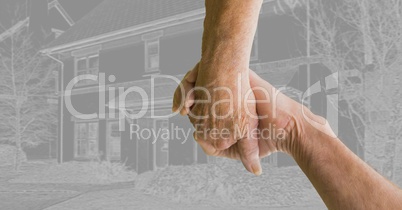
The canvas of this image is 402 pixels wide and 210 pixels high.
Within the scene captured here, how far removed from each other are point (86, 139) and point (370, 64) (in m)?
8.79

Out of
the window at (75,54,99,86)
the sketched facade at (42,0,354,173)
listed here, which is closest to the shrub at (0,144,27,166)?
the sketched facade at (42,0,354,173)

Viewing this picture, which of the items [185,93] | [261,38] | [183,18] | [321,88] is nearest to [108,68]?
[183,18]

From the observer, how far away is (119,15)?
14.3m

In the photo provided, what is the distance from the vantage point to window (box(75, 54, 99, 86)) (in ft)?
43.8

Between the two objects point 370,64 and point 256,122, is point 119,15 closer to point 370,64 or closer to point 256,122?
point 370,64

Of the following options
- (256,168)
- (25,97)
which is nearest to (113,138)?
(25,97)

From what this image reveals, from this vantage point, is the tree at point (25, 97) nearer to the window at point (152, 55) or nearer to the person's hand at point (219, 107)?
the window at point (152, 55)

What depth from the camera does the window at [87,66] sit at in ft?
43.8

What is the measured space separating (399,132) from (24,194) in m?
12.1

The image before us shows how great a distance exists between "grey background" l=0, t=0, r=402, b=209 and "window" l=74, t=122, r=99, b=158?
4 centimetres

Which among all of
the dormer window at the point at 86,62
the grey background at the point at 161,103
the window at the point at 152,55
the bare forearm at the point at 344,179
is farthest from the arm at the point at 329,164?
the dormer window at the point at 86,62

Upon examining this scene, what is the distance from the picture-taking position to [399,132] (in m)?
8.80

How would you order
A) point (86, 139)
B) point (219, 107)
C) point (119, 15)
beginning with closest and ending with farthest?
point (219, 107) → point (86, 139) → point (119, 15)

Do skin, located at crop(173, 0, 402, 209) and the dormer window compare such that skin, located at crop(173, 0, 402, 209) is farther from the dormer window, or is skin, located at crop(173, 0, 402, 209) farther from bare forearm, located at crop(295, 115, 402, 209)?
the dormer window
